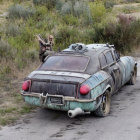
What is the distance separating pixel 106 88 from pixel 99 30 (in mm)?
10055

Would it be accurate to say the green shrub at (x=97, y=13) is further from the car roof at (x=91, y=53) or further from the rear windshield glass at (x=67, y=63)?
the rear windshield glass at (x=67, y=63)

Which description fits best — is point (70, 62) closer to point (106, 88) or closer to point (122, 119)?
point (106, 88)

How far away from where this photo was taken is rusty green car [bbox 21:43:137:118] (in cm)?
695

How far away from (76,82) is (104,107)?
124 centimetres

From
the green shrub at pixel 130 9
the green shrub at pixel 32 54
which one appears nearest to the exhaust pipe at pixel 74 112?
the green shrub at pixel 32 54

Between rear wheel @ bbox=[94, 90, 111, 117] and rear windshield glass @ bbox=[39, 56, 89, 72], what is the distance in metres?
0.86

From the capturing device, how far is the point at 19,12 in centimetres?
2217

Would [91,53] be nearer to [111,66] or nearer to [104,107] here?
[111,66]

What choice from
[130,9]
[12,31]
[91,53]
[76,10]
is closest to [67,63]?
[91,53]

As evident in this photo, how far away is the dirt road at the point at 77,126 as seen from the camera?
6449 millimetres

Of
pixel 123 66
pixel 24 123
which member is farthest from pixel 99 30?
pixel 24 123

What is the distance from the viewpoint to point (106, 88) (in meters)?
7.68

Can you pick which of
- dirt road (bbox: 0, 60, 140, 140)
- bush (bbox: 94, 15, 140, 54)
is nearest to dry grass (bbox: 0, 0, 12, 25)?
bush (bbox: 94, 15, 140, 54)

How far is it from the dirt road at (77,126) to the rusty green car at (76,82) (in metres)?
0.35
